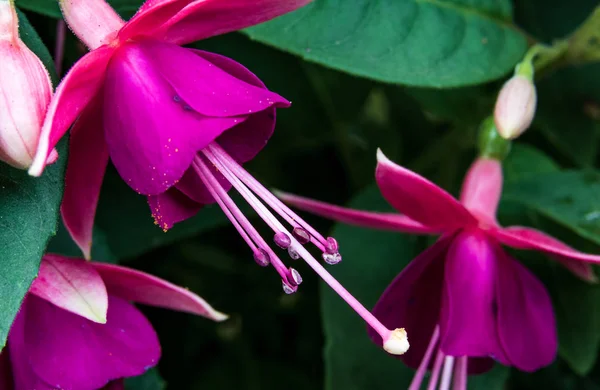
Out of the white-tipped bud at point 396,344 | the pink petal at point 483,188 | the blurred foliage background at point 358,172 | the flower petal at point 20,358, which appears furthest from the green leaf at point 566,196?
the flower petal at point 20,358

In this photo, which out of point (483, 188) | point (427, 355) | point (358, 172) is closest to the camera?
point (427, 355)

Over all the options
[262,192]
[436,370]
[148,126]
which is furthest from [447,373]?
[148,126]

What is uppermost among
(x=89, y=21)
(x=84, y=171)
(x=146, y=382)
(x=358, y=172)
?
(x=89, y=21)

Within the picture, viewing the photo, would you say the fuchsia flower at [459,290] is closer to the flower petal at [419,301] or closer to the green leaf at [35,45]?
the flower petal at [419,301]

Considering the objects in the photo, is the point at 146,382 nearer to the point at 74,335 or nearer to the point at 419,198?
the point at 74,335

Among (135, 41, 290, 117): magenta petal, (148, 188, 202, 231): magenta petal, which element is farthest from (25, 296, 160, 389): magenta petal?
(135, 41, 290, 117): magenta petal

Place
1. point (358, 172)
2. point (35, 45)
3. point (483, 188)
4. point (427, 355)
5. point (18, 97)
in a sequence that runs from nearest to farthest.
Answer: point (18, 97) → point (35, 45) → point (427, 355) → point (483, 188) → point (358, 172)
